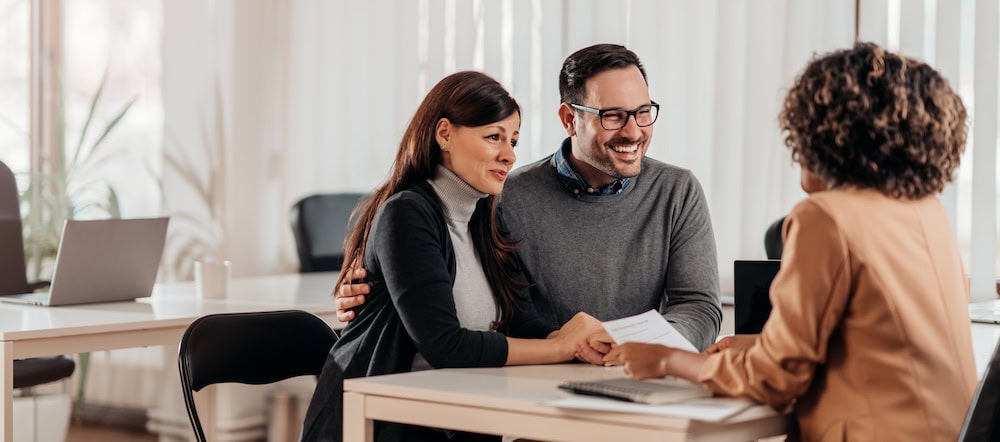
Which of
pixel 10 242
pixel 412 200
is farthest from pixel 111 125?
pixel 412 200

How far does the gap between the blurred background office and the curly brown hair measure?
67.5 inches

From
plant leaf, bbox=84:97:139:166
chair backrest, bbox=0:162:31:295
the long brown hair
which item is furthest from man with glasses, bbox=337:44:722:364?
plant leaf, bbox=84:97:139:166

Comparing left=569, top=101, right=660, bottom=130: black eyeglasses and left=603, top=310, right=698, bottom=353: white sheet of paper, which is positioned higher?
left=569, top=101, right=660, bottom=130: black eyeglasses

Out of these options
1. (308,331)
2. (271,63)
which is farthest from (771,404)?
(271,63)

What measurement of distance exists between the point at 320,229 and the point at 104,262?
49.7 inches

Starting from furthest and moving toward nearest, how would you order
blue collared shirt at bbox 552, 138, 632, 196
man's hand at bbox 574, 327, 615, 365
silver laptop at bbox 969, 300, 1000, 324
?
silver laptop at bbox 969, 300, 1000, 324 < blue collared shirt at bbox 552, 138, 632, 196 < man's hand at bbox 574, 327, 615, 365

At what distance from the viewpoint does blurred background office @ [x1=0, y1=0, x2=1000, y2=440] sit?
340cm

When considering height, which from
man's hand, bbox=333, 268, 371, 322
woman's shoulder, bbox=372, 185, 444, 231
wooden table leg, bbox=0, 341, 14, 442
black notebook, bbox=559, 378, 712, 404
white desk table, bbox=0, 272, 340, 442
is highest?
woman's shoulder, bbox=372, 185, 444, 231

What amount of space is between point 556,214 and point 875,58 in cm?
104

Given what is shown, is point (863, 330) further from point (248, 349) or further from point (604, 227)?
point (248, 349)

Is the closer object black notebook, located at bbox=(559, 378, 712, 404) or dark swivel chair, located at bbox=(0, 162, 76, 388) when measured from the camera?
black notebook, located at bbox=(559, 378, 712, 404)

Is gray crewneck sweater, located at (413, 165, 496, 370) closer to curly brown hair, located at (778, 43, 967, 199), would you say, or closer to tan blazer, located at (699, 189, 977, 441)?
tan blazer, located at (699, 189, 977, 441)

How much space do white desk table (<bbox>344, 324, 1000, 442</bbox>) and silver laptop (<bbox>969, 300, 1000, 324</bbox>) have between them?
1142 mm

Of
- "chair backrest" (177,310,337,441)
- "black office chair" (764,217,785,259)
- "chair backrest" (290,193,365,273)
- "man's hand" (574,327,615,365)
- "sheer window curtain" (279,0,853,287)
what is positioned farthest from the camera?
"chair backrest" (290,193,365,273)
